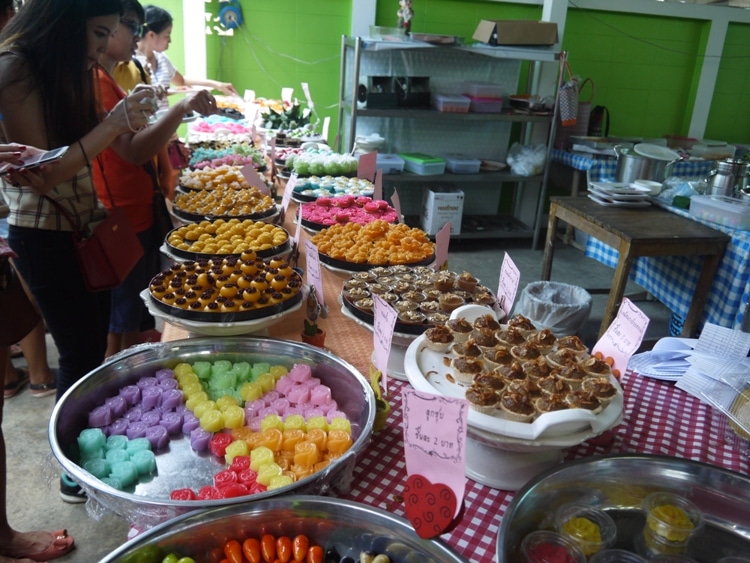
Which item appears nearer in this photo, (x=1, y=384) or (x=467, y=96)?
(x=1, y=384)

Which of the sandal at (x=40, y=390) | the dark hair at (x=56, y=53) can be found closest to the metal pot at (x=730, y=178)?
the dark hair at (x=56, y=53)

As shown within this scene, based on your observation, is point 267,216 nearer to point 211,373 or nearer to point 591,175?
point 211,373

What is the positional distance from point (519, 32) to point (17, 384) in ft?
16.1

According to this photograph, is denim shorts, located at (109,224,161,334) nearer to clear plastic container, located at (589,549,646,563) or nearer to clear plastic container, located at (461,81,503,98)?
clear plastic container, located at (589,549,646,563)

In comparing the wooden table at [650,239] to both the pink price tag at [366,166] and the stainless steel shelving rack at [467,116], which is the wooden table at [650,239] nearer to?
the pink price tag at [366,166]

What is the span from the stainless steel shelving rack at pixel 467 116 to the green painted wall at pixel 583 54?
42 cm

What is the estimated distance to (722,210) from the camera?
3.27 meters

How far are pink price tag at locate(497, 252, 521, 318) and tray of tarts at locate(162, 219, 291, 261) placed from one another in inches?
35.9

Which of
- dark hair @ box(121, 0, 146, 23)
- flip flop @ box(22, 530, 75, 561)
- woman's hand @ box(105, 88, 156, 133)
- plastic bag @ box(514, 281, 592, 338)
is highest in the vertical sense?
dark hair @ box(121, 0, 146, 23)

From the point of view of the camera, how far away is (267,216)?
8.76 ft

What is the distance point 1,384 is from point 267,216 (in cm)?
128

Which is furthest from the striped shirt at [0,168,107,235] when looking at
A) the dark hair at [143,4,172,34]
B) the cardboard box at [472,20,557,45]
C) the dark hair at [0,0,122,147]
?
the cardboard box at [472,20,557,45]

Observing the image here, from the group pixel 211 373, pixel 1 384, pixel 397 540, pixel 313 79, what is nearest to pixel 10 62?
pixel 1 384

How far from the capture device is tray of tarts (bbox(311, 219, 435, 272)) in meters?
2.13
